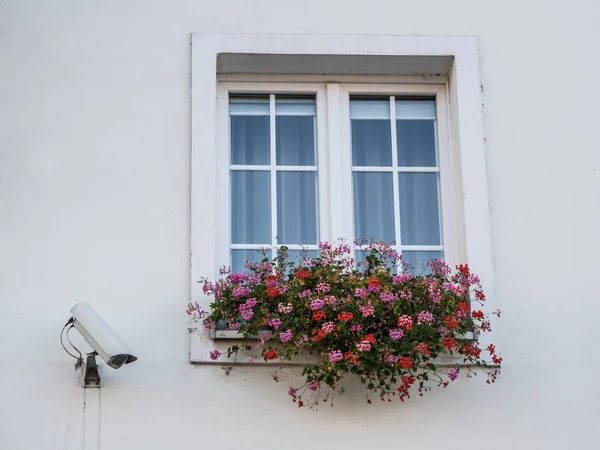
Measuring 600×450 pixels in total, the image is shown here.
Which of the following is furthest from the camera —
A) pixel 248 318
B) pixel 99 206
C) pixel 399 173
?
pixel 399 173

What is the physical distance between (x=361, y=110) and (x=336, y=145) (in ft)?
0.96

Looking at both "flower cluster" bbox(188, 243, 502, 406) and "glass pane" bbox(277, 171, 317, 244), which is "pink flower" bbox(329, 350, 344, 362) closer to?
"flower cluster" bbox(188, 243, 502, 406)

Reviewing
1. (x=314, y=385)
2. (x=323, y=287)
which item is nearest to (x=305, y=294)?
(x=323, y=287)

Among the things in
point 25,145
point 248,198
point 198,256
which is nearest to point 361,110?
point 248,198

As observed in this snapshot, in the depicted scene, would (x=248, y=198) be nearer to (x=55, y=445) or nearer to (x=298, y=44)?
(x=298, y=44)

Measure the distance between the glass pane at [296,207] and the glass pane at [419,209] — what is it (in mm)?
467

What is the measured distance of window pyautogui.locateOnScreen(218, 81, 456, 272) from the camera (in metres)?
6.80

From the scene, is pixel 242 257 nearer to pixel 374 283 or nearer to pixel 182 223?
pixel 182 223

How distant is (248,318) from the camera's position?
6141mm

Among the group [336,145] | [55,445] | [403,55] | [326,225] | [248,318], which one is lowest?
[55,445]

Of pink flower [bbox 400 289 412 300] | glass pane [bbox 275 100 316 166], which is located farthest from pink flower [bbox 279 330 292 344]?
glass pane [bbox 275 100 316 166]

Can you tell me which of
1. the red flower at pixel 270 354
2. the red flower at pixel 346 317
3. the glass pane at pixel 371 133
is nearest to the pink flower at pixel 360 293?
the red flower at pixel 346 317

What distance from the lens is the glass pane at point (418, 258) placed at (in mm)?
6773

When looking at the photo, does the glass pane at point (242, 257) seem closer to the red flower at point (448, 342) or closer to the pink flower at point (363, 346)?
the pink flower at point (363, 346)
